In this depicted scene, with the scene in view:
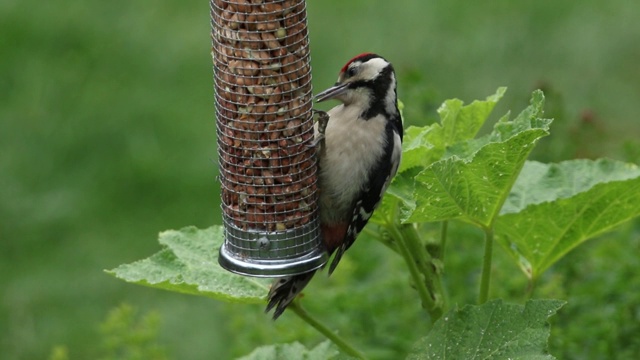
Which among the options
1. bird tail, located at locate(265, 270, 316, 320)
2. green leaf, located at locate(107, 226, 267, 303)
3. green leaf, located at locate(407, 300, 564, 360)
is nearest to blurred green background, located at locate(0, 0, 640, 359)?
green leaf, located at locate(107, 226, 267, 303)

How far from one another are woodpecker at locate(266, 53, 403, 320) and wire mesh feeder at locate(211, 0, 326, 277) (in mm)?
162

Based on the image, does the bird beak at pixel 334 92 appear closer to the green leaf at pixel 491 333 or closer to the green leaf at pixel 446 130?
the green leaf at pixel 446 130

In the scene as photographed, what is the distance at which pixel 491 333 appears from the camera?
4.15 metres

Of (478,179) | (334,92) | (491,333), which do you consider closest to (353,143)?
(334,92)

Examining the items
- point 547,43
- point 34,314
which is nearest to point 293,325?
point 34,314

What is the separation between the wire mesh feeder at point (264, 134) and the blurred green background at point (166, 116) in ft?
5.83

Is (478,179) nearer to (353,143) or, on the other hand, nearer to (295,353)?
(353,143)

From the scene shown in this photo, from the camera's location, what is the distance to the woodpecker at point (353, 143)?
4.75 m

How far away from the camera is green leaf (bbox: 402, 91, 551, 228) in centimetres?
399

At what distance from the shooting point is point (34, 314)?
8.39 meters

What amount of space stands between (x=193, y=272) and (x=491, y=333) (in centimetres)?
132

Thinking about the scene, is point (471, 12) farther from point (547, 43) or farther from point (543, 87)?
point (543, 87)

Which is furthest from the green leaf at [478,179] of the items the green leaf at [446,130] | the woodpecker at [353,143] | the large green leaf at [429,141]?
the woodpecker at [353,143]

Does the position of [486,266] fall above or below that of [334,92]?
Result: below
